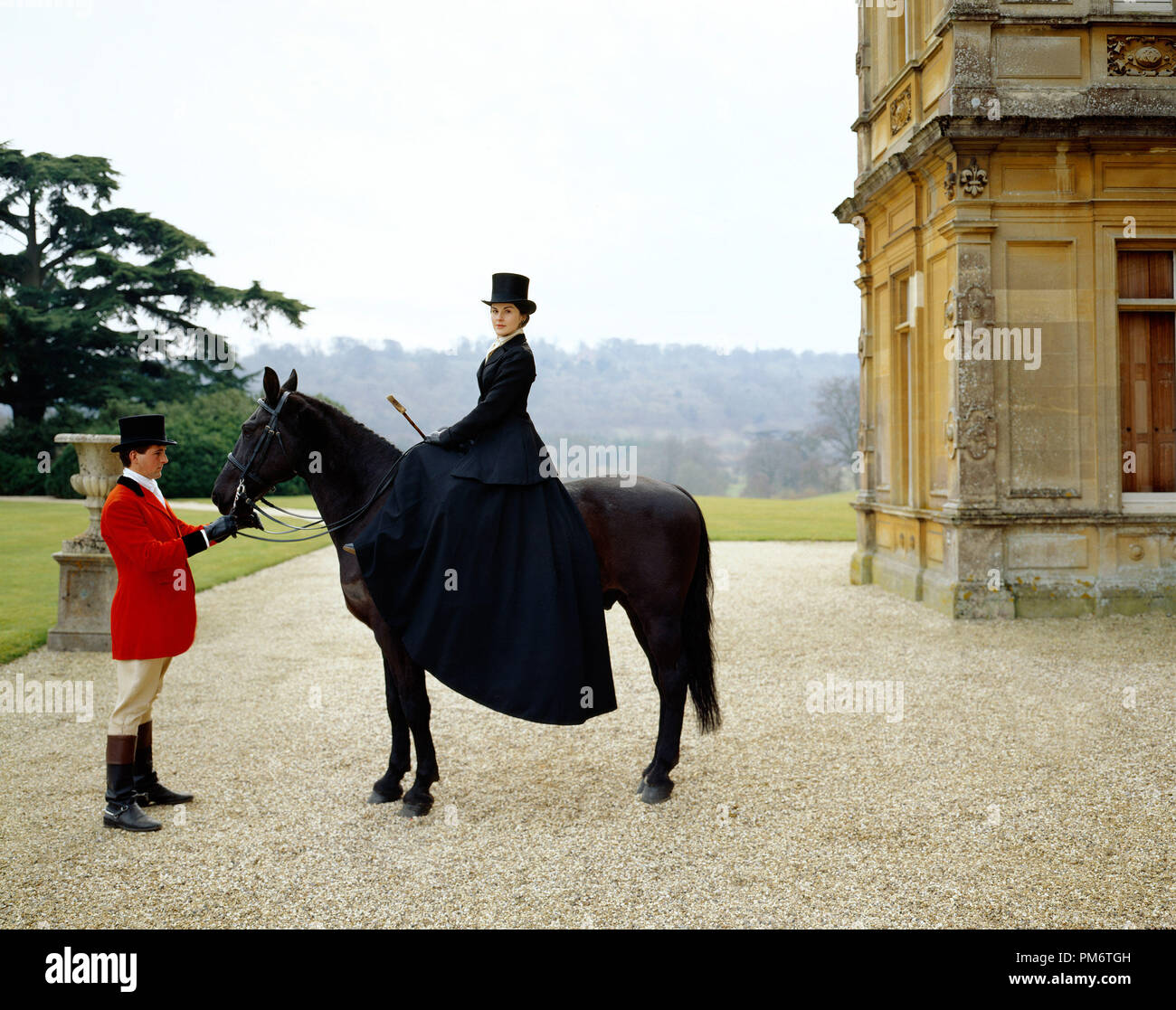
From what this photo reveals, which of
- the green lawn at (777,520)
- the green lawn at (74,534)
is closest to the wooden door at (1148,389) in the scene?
the green lawn at (777,520)

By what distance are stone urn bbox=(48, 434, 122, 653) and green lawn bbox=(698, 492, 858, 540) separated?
8876mm

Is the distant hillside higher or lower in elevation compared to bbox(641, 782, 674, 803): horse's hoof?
higher

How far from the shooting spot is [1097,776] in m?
4.35

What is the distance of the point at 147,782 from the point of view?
13.3 ft

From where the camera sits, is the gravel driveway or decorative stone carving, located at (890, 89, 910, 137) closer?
the gravel driveway

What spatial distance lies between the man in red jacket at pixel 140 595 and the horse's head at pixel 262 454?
0.15 metres

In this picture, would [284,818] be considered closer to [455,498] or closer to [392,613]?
[392,613]

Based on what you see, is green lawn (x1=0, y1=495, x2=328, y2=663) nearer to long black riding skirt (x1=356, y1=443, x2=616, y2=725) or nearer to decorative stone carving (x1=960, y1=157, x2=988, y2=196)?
long black riding skirt (x1=356, y1=443, x2=616, y2=725)

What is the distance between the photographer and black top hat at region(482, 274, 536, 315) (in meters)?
3.95

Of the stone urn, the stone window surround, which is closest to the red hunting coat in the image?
the stone urn

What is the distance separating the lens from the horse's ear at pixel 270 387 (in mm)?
3803

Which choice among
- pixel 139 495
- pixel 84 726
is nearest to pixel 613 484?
pixel 139 495

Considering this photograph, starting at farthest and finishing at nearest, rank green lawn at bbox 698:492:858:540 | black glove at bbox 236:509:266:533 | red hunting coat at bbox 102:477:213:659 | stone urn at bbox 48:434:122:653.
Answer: green lawn at bbox 698:492:858:540
stone urn at bbox 48:434:122:653
black glove at bbox 236:509:266:533
red hunting coat at bbox 102:477:213:659
